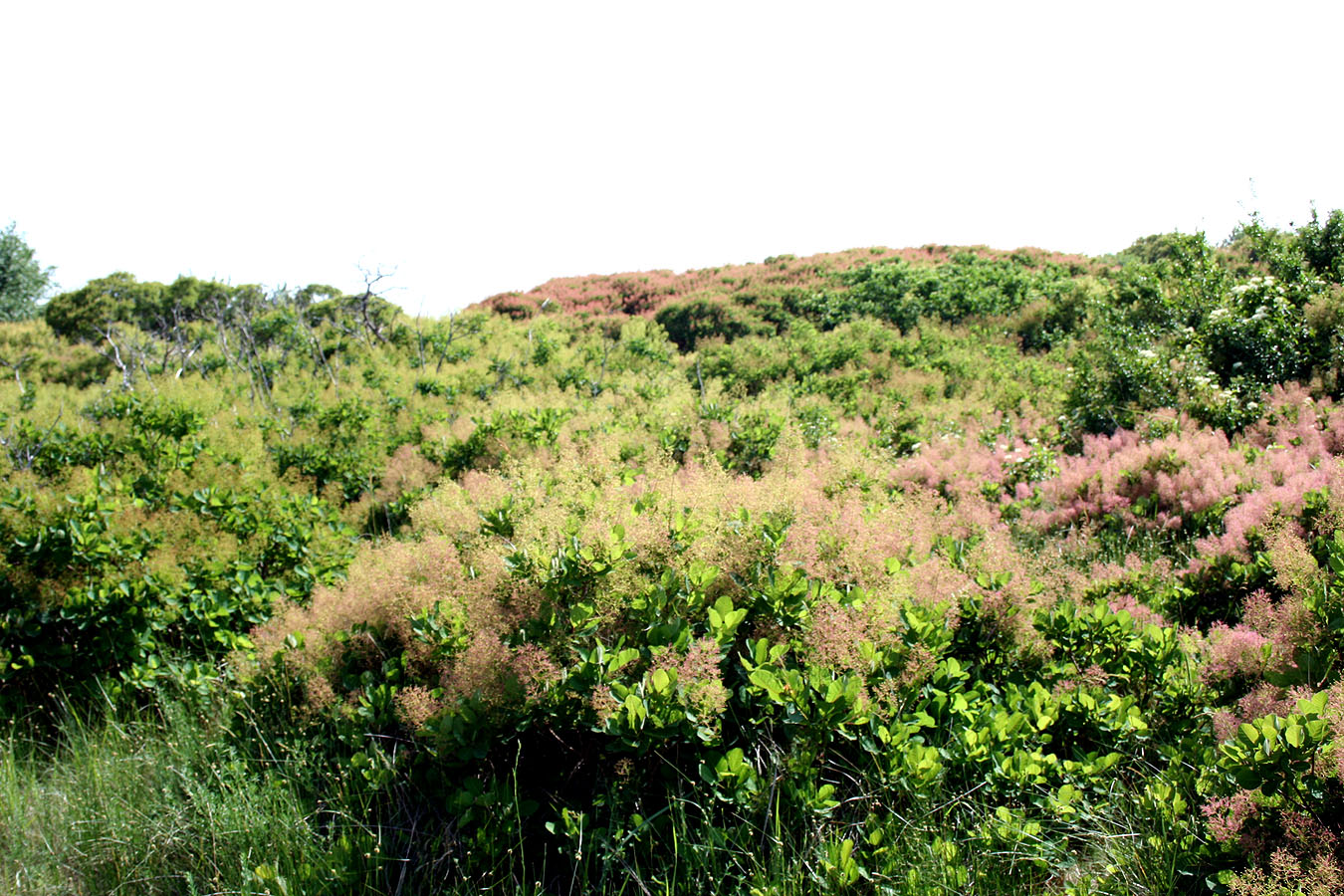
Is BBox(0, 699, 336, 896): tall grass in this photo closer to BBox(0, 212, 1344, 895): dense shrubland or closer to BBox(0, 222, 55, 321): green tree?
BBox(0, 212, 1344, 895): dense shrubland

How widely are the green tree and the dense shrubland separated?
27.1 m

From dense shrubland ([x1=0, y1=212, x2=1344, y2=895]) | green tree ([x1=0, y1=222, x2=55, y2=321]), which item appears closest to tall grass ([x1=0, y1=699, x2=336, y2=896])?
dense shrubland ([x1=0, y1=212, x2=1344, y2=895])

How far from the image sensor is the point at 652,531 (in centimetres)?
274

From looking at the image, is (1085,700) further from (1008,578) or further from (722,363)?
(722,363)

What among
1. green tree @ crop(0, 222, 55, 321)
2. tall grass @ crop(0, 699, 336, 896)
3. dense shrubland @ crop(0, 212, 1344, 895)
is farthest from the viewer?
green tree @ crop(0, 222, 55, 321)

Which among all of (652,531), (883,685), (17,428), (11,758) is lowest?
(11,758)

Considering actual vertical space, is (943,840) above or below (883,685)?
below

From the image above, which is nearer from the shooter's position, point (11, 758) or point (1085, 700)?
point (1085, 700)

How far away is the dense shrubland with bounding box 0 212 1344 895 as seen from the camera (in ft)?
7.13

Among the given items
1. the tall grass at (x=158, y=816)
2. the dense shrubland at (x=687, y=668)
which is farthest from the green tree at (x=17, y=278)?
the tall grass at (x=158, y=816)

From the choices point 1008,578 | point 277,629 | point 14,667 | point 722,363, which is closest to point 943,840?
point 1008,578

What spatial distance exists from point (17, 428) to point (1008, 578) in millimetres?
7297

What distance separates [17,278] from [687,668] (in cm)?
3434

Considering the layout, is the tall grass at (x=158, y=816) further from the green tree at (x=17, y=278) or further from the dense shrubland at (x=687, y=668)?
the green tree at (x=17, y=278)
